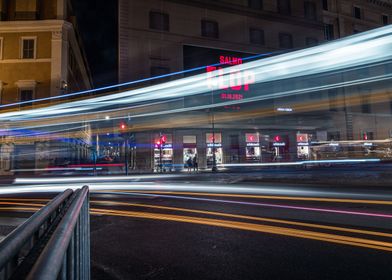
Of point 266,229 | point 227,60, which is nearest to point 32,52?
point 227,60

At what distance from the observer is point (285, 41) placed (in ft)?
146

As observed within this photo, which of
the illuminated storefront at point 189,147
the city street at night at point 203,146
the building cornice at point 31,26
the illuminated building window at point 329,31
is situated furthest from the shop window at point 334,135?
the building cornice at point 31,26

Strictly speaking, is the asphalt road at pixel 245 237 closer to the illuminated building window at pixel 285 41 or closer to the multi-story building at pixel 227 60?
the multi-story building at pixel 227 60

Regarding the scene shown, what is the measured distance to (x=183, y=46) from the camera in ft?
125

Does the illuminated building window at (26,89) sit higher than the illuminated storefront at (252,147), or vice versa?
the illuminated building window at (26,89)

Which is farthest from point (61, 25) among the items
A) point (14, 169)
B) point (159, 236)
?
point (159, 236)

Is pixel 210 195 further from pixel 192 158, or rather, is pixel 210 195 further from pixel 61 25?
pixel 61 25

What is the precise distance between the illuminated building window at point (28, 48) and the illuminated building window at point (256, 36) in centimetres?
Result: 2297

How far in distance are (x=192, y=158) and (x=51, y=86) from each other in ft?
50.4

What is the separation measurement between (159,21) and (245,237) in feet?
111

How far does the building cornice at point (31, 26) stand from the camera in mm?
35750

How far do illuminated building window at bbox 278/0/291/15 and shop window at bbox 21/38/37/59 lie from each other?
90.9 feet

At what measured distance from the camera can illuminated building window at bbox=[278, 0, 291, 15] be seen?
146 feet

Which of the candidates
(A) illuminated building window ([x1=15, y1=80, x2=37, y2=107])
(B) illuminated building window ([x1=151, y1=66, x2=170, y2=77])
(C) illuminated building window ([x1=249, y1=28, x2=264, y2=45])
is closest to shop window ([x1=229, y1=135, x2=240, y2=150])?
(B) illuminated building window ([x1=151, y1=66, x2=170, y2=77])
